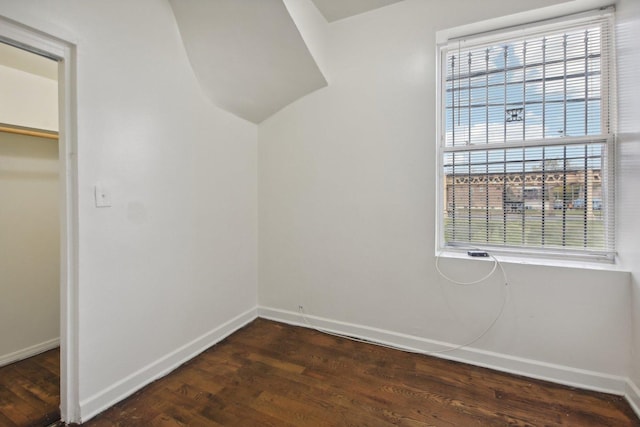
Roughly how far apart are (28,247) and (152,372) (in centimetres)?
148

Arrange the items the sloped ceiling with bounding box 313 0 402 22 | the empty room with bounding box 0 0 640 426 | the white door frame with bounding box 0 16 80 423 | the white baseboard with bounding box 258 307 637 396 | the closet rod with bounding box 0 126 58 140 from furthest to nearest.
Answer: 1. the sloped ceiling with bounding box 313 0 402 22
2. the closet rod with bounding box 0 126 58 140
3. the white baseboard with bounding box 258 307 637 396
4. the empty room with bounding box 0 0 640 426
5. the white door frame with bounding box 0 16 80 423

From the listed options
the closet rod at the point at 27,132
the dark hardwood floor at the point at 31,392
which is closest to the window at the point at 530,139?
the dark hardwood floor at the point at 31,392

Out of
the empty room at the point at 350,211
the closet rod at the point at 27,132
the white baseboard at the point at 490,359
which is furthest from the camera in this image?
the closet rod at the point at 27,132

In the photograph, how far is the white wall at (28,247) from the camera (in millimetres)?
2096

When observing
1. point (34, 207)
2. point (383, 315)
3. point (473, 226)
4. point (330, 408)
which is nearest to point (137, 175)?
point (34, 207)

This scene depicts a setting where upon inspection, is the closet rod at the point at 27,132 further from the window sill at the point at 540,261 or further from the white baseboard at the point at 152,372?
the window sill at the point at 540,261

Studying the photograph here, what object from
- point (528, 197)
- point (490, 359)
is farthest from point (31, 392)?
point (528, 197)

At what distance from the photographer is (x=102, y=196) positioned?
1570mm

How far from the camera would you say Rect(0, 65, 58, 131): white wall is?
2043 millimetres

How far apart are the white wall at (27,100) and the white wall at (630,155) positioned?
4005 mm

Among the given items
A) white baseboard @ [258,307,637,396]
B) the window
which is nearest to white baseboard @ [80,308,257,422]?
white baseboard @ [258,307,637,396]

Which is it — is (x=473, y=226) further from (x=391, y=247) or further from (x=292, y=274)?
(x=292, y=274)

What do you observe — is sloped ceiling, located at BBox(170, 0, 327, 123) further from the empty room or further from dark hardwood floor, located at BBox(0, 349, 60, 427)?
dark hardwood floor, located at BBox(0, 349, 60, 427)

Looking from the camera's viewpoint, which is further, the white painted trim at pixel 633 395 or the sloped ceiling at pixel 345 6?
the sloped ceiling at pixel 345 6
